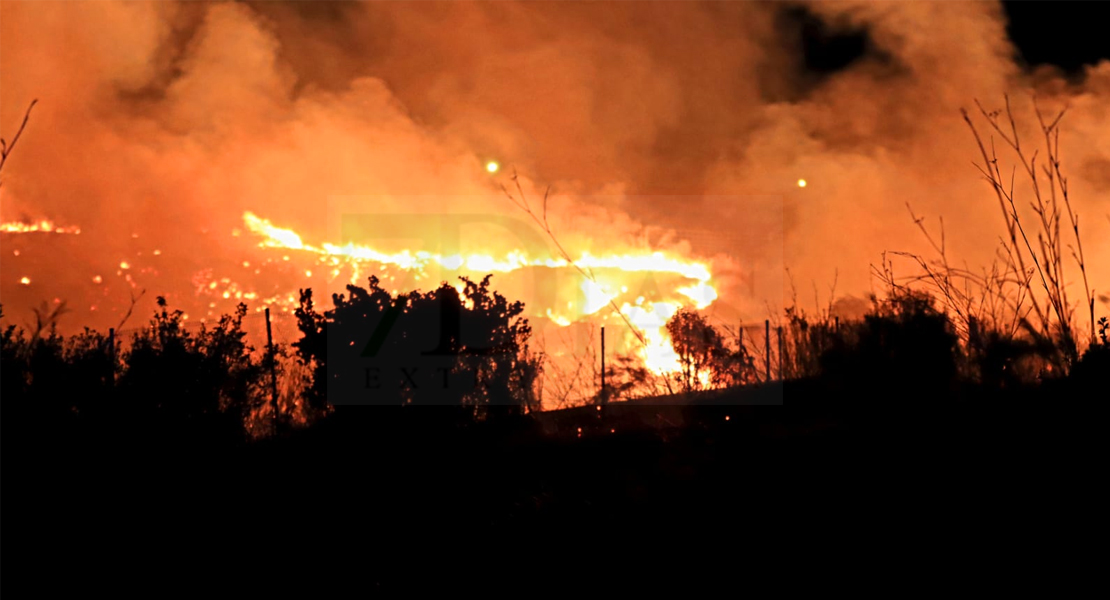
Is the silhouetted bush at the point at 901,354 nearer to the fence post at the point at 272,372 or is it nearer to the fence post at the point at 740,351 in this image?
the fence post at the point at 740,351

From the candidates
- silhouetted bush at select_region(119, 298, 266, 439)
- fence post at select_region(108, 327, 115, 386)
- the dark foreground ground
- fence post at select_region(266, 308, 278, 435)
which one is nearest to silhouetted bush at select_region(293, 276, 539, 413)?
fence post at select_region(266, 308, 278, 435)

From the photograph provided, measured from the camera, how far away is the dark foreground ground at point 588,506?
2980 millimetres

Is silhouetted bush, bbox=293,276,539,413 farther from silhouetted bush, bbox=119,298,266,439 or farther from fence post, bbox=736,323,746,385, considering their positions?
fence post, bbox=736,323,746,385

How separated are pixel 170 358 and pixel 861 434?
21.4 feet

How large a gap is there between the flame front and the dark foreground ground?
3.91ft

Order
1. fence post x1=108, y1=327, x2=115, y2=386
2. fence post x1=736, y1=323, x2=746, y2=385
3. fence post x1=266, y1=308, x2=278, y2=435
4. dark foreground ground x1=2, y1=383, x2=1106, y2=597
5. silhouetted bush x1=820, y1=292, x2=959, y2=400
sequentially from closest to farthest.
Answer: dark foreground ground x1=2, y1=383, x2=1106, y2=597, silhouetted bush x1=820, y1=292, x2=959, y2=400, fence post x1=736, y1=323, x2=746, y2=385, fence post x1=108, y1=327, x2=115, y2=386, fence post x1=266, y1=308, x2=278, y2=435

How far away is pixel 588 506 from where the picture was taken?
12.1 feet

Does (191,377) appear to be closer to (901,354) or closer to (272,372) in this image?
(272,372)

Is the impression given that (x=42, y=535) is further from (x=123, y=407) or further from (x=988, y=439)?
(x=988, y=439)

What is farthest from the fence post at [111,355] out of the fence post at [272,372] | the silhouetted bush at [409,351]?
the silhouetted bush at [409,351]

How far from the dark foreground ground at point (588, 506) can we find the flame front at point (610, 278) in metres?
1.19

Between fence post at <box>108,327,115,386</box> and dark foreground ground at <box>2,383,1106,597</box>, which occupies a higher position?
fence post at <box>108,327,115,386</box>

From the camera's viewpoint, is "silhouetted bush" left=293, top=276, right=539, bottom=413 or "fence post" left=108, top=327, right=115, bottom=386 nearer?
"fence post" left=108, top=327, right=115, bottom=386

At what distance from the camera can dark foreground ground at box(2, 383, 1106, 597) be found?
2.98 meters
